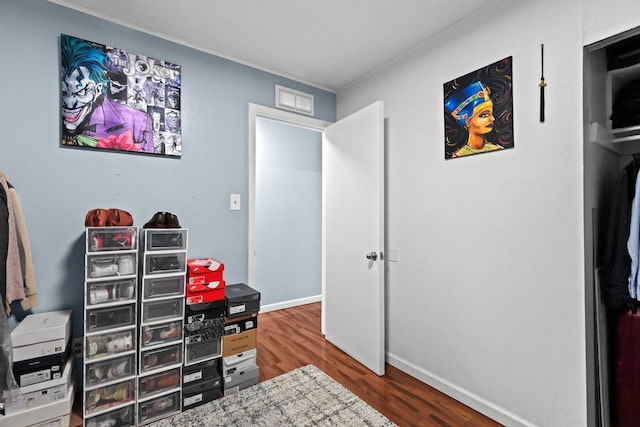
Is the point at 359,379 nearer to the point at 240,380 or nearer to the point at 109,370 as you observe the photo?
the point at 240,380

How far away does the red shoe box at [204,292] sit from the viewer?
192cm

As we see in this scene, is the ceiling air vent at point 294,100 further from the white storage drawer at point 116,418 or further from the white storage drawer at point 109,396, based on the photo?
the white storage drawer at point 116,418

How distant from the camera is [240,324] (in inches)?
83.6

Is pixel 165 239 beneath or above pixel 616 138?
beneath

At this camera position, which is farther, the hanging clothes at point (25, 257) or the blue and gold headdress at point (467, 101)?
the blue and gold headdress at point (467, 101)

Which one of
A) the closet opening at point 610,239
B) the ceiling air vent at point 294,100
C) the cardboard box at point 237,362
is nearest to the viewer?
the closet opening at point 610,239

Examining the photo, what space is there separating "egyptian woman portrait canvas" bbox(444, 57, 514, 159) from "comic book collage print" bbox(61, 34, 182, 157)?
6.58ft

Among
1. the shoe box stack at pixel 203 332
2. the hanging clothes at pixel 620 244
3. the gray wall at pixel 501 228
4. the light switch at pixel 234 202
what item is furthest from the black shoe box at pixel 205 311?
the hanging clothes at pixel 620 244

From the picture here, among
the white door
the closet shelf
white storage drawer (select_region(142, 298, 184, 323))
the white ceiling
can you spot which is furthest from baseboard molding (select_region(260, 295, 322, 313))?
the closet shelf

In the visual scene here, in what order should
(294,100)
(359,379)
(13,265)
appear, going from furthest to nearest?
1. (294,100)
2. (359,379)
3. (13,265)

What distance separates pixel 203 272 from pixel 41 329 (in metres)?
0.85

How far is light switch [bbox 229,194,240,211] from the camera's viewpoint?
8.19 ft

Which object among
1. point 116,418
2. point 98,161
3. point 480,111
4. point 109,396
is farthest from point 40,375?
point 480,111

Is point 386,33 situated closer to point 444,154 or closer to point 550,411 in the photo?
point 444,154
